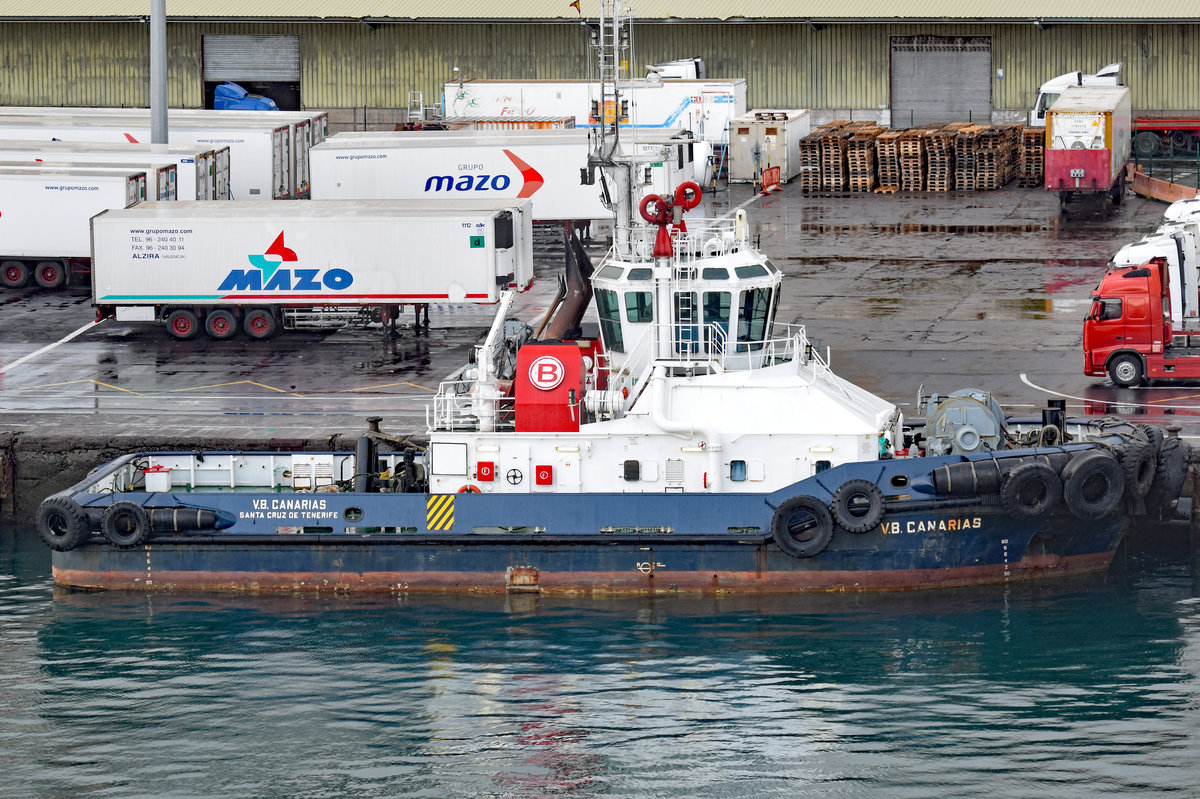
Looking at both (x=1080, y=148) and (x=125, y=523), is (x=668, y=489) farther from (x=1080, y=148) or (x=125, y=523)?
(x=1080, y=148)

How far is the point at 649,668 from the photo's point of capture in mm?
26328

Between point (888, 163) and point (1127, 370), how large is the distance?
94.3 feet

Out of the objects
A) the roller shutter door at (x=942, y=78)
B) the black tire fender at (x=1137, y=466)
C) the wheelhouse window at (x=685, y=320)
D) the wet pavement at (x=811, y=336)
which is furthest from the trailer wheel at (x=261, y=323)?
the roller shutter door at (x=942, y=78)

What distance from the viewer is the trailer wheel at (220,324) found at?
44719 mm

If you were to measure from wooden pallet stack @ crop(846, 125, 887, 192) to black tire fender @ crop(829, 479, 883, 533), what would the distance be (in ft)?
125

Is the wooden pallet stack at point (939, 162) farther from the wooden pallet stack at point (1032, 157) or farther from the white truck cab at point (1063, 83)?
the white truck cab at point (1063, 83)

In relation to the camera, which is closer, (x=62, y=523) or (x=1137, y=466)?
(x=1137, y=466)

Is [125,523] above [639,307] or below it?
below

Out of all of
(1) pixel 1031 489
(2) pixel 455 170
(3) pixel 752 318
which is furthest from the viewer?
(2) pixel 455 170

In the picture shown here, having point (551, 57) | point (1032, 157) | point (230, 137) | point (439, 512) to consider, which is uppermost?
point (551, 57)

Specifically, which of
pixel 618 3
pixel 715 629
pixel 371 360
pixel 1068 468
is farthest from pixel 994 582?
pixel 371 360

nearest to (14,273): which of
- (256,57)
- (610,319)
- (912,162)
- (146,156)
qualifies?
(146,156)

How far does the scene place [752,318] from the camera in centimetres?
2966

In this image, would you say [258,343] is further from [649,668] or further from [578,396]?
[649,668]
